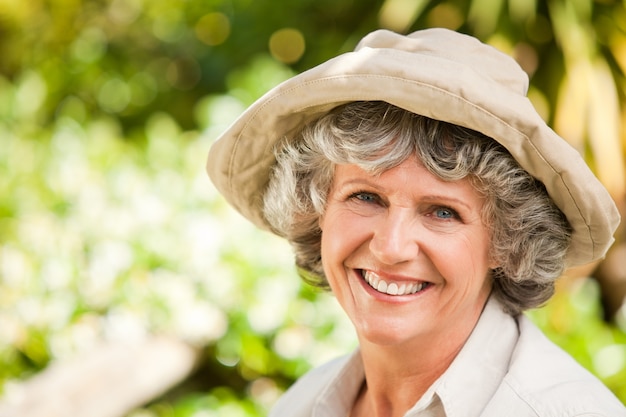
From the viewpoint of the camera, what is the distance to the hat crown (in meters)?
1.82

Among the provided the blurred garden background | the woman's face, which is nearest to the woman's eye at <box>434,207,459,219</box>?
the woman's face

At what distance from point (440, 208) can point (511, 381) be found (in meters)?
0.40

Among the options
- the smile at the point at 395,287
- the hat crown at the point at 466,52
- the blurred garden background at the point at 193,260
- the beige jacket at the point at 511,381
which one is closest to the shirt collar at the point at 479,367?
the beige jacket at the point at 511,381

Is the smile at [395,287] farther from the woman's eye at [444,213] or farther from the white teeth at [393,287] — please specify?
the woman's eye at [444,213]

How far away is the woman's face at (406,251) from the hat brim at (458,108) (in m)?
0.16

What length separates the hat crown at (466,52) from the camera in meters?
1.82

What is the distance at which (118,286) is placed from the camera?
4449 mm

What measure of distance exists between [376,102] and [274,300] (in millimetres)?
2474

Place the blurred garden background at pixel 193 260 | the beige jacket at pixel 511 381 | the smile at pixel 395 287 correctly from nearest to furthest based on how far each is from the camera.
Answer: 1. the beige jacket at pixel 511 381
2. the smile at pixel 395 287
3. the blurred garden background at pixel 193 260

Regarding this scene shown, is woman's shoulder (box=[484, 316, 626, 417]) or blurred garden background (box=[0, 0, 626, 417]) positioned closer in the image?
woman's shoulder (box=[484, 316, 626, 417])

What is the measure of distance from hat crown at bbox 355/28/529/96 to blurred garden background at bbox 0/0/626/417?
221cm

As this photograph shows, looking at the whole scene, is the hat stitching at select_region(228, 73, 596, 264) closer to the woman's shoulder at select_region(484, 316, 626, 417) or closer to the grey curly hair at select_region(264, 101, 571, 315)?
the grey curly hair at select_region(264, 101, 571, 315)

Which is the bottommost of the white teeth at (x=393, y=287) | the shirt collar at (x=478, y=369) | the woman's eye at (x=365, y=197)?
the shirt collar at (x=478, y=369)

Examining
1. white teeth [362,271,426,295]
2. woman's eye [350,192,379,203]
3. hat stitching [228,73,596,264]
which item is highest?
hat stitching [228,73,596,264]
